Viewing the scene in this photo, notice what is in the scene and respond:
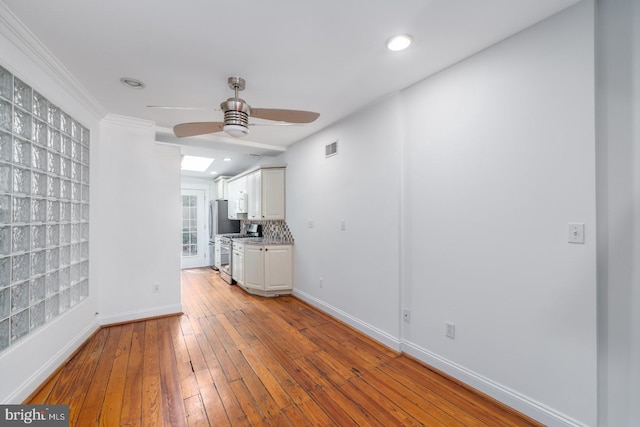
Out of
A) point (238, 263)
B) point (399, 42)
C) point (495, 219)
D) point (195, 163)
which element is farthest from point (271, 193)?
point (495, 219)

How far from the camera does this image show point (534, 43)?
1.75 m

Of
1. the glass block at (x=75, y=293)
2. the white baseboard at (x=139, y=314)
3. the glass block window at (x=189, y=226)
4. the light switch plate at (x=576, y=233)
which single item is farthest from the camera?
the glass block window at (x=189, y=226)

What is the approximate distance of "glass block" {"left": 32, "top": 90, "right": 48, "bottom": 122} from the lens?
81.9 inches

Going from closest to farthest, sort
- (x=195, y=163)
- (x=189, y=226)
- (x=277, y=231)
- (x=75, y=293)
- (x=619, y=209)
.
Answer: (x=619, y=209), (x=75, y=293), (x=277, y=231), (x=195, y=163), (x=189, y=226)

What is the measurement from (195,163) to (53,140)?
3.59 meters

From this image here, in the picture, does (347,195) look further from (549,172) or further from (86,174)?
(86,174)

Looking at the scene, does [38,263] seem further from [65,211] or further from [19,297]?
[65,211]

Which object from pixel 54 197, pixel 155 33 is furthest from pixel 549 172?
pixel 54 197

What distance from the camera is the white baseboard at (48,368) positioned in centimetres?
185

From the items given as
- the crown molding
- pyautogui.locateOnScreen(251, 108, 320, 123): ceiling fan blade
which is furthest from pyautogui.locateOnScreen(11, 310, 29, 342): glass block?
pyautogui.locateOnScreen(251, 108, 320, 123): ceiling fan blade

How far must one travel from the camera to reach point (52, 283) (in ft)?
7.54

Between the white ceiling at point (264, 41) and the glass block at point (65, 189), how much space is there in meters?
0.93

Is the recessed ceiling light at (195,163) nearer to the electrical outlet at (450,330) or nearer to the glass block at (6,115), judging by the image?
the glass block at (6,115)

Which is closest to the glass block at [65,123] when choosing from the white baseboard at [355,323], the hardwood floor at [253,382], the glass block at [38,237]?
the glass block at [38,237]
